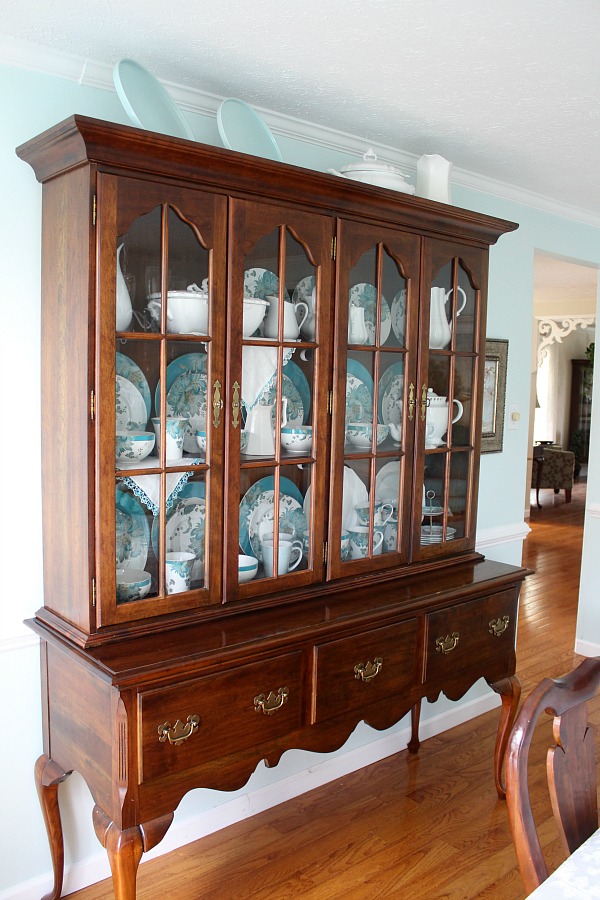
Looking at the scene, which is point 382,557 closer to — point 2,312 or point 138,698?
point 138,698

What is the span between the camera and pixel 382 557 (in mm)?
2416

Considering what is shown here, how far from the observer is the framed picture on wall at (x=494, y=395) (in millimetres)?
3305

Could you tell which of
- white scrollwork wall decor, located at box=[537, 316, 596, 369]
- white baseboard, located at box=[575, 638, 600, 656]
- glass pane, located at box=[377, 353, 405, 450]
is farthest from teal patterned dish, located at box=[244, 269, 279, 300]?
white scrollwork wall decor, located at box=[537, 316, 596, 369]

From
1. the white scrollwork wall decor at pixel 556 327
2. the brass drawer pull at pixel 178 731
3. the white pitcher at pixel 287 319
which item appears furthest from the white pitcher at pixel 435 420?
the white scrollwork wall decor at pixel 556 327

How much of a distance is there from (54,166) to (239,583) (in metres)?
1.14

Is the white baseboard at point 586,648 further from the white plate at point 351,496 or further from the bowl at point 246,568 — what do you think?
the bowl at point 246,568

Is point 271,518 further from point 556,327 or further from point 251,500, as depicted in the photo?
point 556,327

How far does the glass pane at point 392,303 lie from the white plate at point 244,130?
1.50ft

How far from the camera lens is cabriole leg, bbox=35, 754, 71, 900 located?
1.99 m

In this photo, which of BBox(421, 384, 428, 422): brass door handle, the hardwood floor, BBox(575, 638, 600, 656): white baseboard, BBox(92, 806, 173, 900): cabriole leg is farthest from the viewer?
BBox(575, 638, 600, 656): white baseboard

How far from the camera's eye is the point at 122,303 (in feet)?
5.84

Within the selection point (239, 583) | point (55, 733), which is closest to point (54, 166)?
point (239, 583)

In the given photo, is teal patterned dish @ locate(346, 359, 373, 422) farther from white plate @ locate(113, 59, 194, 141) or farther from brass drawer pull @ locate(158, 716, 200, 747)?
brass drawer pull @ locate(158, 716, 200, 747)

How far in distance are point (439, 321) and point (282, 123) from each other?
81 centimetres
